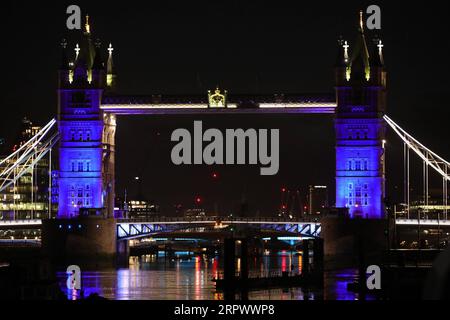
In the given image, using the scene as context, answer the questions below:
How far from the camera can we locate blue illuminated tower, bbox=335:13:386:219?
94.7m

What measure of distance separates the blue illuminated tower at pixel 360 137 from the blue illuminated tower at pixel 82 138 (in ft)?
57.1

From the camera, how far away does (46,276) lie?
6594cm

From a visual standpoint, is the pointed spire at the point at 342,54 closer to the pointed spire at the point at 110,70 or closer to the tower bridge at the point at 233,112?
the tower bridge at the point at 233,112

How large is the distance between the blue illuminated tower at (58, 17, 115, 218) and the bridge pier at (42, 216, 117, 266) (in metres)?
1.68

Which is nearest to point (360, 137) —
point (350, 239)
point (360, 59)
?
point (360, 59)

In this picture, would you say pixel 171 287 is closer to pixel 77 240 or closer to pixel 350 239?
pixel 350 239

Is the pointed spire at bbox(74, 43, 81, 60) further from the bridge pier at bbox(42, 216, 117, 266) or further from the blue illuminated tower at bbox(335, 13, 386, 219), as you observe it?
the blue illuminated tower at bbox(335, 13, 386, 219)

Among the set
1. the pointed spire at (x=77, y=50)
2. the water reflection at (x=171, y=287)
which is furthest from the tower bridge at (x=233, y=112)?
the water reflection at (x=171, y=287)

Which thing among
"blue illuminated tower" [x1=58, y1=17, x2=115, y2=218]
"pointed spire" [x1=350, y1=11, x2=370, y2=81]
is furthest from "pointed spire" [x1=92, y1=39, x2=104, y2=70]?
"pointed spire" [x1=350, y1=11, x2=370, y2=81]

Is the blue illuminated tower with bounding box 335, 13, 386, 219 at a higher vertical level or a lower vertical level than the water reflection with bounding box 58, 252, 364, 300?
higher

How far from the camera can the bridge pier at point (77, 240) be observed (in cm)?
9462

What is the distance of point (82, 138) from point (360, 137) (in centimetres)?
2036

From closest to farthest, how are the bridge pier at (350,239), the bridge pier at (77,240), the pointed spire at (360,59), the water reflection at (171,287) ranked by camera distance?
the water reflection at (171,287)
the bridge pier at (350,239)
the bridge pier at (77,240)
the pointed spire at (360,59)
